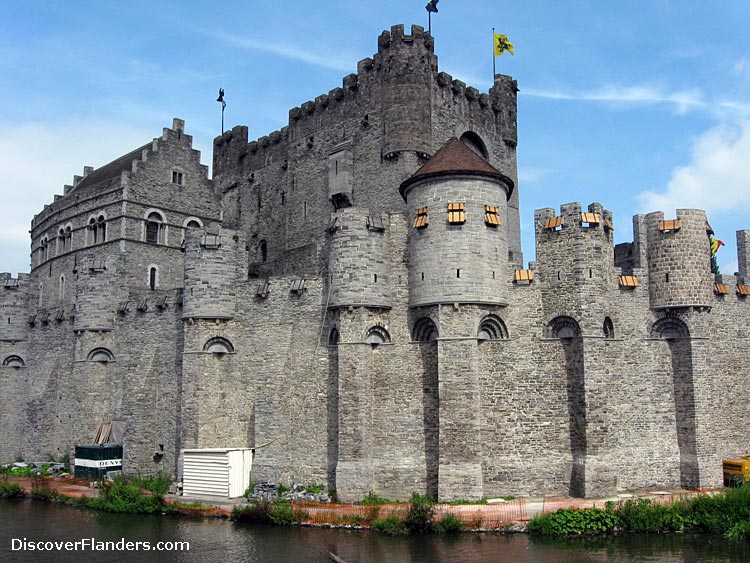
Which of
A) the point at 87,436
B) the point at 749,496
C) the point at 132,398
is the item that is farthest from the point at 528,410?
the point at 87,436

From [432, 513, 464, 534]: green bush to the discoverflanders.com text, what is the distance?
719cm

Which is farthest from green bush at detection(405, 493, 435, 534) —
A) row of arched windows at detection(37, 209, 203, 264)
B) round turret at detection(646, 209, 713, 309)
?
row of arched windows at detection(37, 209, 203, 264)

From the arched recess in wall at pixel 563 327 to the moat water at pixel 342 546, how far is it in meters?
6.69

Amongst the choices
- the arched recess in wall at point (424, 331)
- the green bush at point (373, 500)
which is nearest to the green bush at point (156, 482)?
the green bush at point (373, 500)

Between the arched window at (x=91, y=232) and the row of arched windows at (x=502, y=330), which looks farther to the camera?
the arched window at (x=91, y=232)

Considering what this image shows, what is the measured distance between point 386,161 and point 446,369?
Result: 12.0 meters

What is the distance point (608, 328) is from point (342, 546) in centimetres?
1191

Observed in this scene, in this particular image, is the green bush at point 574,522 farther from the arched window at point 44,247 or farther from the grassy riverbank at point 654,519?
the arched window at point 44,247

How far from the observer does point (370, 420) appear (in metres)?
25.4

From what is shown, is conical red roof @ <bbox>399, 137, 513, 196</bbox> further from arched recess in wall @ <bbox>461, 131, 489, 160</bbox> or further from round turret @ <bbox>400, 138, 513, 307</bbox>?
arched recess in wall @ <bbox>461, 131, 489, 160</bbox>

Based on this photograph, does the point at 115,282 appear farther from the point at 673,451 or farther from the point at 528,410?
the point at 673,451

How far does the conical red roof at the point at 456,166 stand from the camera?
25297 millimetres

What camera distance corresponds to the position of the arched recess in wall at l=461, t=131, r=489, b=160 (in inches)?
1425

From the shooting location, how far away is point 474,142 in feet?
121
